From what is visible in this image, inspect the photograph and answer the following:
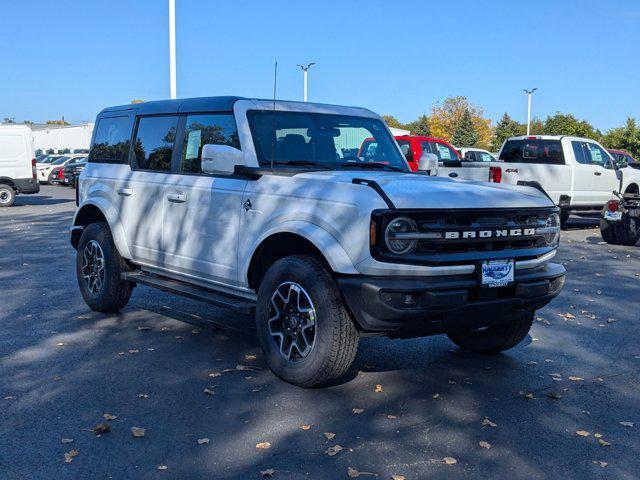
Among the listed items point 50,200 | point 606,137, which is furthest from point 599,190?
point 606,137

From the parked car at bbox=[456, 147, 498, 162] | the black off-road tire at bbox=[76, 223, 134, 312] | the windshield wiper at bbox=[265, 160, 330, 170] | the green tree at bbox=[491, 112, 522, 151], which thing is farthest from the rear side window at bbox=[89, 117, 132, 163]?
the green tree at bbox=[491, 112, 522, 151]

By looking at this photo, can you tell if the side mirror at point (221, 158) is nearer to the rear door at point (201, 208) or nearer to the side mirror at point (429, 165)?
the rear door at point (201, 208)

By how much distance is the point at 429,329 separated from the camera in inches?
189

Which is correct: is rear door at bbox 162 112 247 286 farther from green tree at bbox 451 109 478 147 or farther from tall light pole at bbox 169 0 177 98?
green tree at bbox 451 109 478 147

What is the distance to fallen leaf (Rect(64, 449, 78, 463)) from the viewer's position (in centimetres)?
389

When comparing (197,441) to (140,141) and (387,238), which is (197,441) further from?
(140,141)

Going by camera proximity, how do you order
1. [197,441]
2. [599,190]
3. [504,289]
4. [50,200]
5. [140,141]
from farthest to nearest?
[50,200] → [599,190] → [140,141] → [504,289] → [197,441]

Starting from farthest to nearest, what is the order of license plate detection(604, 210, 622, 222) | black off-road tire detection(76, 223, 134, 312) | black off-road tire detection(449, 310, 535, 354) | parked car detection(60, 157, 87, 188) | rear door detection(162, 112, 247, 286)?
1. parked car detection(60, 157, 87, 188)
2. license plate detection(604, 210, 622, 222)
3. black off-road tire detection(76, 223, 134, 312)
4. black off-road tire detection(449, 310, 535, 354)
5. rear door detection(162, 112, 247, 286)

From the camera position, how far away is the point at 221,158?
17.9 ft

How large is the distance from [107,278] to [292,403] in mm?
3069

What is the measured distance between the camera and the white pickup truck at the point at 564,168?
16.7 metres

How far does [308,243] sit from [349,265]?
52 cm

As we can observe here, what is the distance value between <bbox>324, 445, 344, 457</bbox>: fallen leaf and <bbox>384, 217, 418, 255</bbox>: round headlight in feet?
4.07

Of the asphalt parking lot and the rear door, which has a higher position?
the rear door
